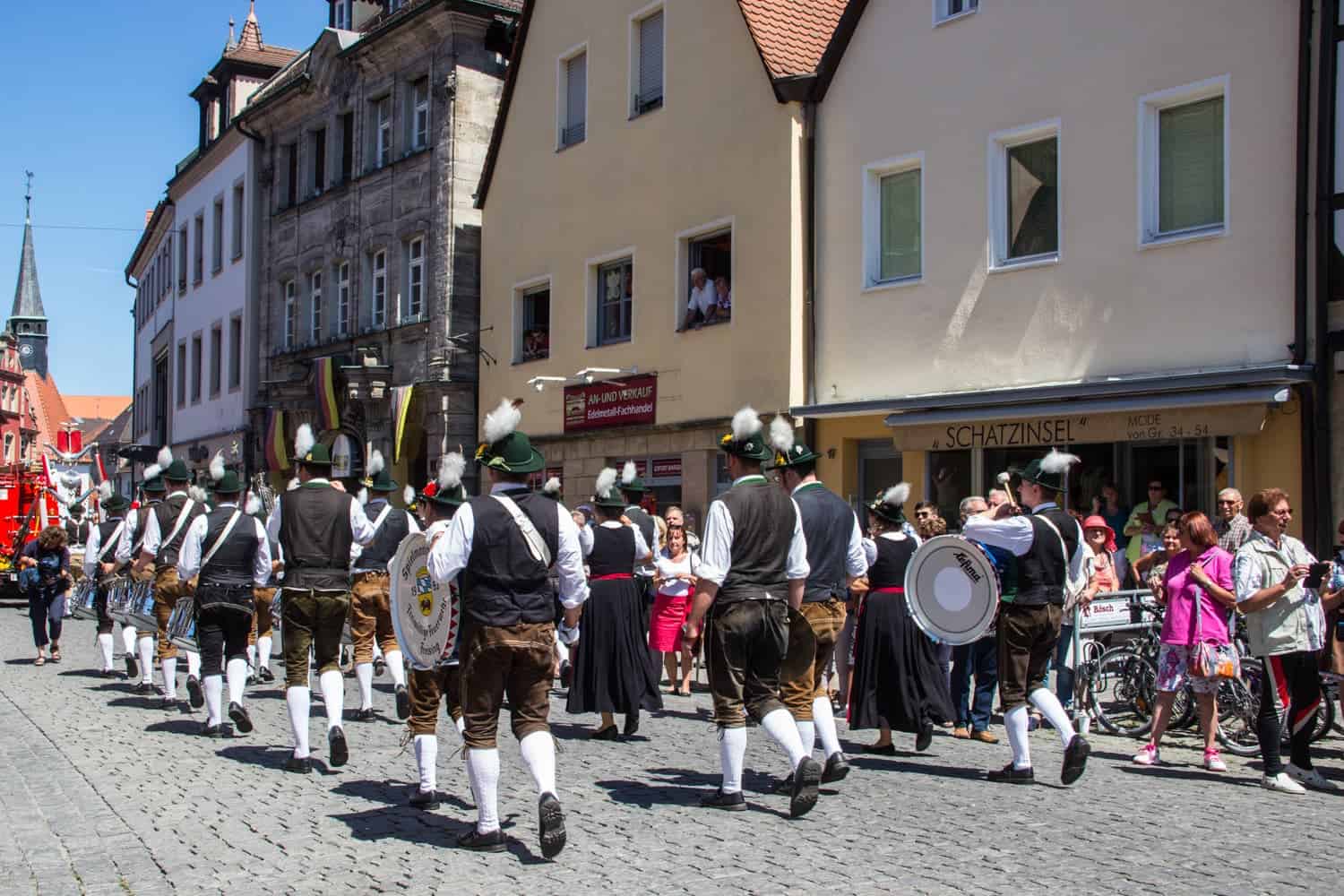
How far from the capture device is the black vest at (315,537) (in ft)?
31.0

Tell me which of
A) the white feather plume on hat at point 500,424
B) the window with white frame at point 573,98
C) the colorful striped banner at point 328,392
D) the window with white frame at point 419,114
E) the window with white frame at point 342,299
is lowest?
the white feather plume on hat at point 500,424

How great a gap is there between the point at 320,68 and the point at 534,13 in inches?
359

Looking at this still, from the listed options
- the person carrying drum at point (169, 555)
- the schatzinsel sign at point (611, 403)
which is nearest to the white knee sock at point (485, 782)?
the person carrying drum at point (169, 555)

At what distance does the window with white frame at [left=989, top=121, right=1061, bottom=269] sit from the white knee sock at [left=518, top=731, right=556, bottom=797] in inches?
405

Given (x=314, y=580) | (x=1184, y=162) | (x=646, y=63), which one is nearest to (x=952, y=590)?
(x=314, y=580)

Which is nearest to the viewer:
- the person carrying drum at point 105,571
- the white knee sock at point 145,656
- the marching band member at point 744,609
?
the marching band member at point 744,609

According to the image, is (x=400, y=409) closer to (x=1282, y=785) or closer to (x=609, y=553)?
(x=609, y=553)

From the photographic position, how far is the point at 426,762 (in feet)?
25.9

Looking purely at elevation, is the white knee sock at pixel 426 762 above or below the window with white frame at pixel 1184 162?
below

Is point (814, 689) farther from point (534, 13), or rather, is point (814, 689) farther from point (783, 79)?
point (534, 13)

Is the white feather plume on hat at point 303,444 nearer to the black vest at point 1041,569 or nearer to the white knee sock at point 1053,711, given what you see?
the black vest at point 1041,569

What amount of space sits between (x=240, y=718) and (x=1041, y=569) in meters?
5.60

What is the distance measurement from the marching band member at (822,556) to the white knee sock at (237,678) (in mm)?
4145

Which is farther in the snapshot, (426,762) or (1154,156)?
(1154,156)
